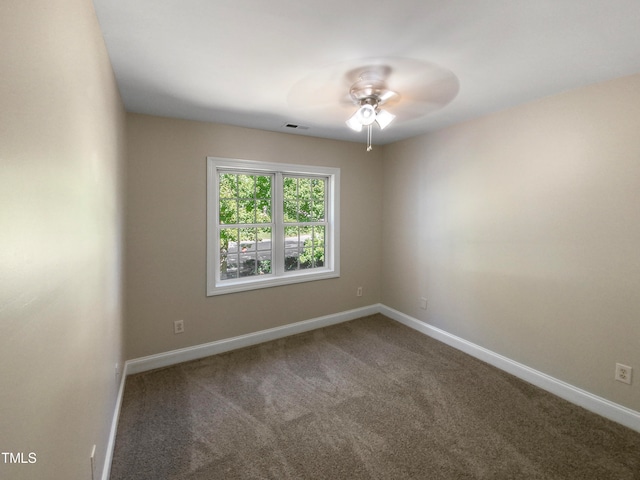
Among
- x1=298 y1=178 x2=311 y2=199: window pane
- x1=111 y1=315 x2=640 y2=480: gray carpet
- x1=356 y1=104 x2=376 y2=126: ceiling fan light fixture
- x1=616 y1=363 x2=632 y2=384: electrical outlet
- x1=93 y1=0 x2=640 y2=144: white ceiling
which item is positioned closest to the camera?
x1=93 y1=0 x2=640 y2=144: white ceiling

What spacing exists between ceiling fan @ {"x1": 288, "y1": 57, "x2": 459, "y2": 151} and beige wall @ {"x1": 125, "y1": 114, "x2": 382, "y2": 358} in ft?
3.20

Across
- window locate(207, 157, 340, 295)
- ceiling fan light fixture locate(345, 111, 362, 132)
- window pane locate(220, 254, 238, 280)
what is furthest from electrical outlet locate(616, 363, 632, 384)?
window pane locate(220, 254, 238, 280)

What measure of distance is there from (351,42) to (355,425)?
8.22ft

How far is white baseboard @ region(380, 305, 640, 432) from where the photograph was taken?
84.4 inches

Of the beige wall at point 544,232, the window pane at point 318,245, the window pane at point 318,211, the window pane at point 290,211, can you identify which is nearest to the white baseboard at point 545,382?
the beige wall at point 544,232

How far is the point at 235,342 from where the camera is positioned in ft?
10.8

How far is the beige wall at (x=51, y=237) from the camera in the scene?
0.61 meters

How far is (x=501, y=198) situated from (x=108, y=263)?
3250 millimetres

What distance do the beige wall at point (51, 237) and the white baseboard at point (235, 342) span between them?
4.52 feet

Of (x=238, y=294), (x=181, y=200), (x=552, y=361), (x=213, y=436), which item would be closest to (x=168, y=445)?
(x=213, y=436)

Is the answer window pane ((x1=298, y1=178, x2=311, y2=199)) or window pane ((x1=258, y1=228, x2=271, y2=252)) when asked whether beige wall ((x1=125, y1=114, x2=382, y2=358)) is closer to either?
window pane ((x1=298, y1=178, x2=311, y2=199))

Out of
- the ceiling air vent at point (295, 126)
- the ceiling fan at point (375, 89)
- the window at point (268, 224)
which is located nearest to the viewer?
Result: the ceiling fan at point (375, 89)

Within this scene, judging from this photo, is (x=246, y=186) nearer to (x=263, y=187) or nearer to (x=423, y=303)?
(x=263, y=187)

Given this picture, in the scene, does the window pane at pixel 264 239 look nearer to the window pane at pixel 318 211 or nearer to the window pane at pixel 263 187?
the window pane at pixel 263 187
